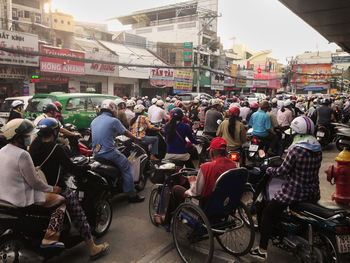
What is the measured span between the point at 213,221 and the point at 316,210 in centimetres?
106

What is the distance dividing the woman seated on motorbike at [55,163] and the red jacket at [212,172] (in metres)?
1.38

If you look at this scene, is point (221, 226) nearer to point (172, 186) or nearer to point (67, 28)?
point (172, 186)

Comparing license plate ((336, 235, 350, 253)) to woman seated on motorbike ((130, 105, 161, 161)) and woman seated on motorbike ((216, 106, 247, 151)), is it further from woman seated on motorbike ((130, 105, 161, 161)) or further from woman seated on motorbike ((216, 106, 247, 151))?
woman seated on motorbike ((130, 105, 161, 161))

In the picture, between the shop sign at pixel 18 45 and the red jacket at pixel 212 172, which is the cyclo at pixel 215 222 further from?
the shop sign at pixel 18 45

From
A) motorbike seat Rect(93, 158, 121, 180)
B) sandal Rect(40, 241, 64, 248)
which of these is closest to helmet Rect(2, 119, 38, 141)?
sandal Rect(40, 241, 64, 248)

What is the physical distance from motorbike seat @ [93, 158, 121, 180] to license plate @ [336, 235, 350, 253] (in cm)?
299

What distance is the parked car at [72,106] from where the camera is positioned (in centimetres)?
944

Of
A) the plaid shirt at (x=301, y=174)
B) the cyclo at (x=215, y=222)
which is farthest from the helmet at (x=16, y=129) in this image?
the plaid shirt at (x=301, y=174)

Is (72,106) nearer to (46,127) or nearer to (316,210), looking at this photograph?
(46,127)

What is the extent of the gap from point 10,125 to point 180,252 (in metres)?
2.21

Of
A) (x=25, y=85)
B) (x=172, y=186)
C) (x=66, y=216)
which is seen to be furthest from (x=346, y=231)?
(x=25, y=85)

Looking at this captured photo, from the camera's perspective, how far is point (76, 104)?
9945 mm

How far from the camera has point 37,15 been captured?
866 inches

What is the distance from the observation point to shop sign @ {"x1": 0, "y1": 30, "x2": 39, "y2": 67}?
1475cm
